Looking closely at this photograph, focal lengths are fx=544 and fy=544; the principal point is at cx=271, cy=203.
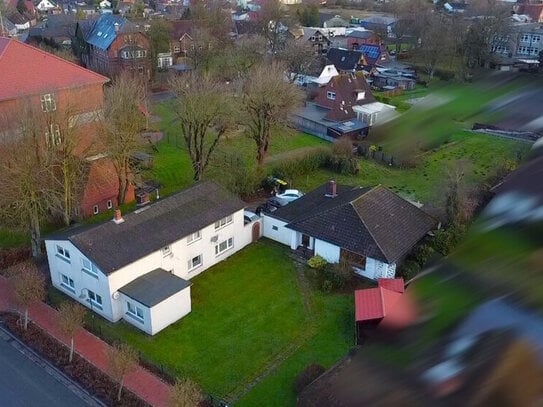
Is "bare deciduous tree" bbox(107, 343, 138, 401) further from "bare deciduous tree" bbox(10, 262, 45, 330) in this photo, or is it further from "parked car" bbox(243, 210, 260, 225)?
"parked car" bbox(243, 210, 260, 225)

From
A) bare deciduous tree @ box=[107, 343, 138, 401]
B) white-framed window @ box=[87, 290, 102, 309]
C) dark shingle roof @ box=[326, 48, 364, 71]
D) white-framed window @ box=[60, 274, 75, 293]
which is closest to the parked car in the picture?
white-framed window @ box=[87, 290, 102, 309]

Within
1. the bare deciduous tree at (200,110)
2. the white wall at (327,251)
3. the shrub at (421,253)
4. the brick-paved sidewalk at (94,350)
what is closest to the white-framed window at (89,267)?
the brick-paved sidewalk at (94,350)

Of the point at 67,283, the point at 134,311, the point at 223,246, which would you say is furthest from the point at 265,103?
the point at 134,311

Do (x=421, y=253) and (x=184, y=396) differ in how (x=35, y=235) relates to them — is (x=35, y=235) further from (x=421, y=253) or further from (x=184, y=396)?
(x=421, y=253)

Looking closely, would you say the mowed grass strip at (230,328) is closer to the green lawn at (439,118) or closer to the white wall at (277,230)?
the white wall at (277,230)

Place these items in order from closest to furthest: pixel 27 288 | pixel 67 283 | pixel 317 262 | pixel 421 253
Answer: pixel 27 288
pixel 67 283
pixel 421 253
pixel 317 262
